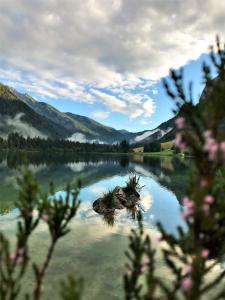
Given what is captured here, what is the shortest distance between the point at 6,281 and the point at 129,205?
35992 mm

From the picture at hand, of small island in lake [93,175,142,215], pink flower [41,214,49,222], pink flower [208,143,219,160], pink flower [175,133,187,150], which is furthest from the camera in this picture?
small island in lake [93,175,142,215]

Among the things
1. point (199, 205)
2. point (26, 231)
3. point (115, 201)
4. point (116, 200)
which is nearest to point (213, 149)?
point (199, 205)

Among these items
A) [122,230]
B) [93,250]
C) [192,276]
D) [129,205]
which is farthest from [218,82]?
[129,205]

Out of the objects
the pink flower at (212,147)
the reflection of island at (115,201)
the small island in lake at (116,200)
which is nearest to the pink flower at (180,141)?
the pink flower at (212,147)

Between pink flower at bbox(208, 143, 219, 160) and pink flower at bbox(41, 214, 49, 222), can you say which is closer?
pink flower at bbox(208, 143, 219, 160)

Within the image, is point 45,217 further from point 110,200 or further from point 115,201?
point 115,201

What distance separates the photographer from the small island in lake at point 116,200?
37791mm

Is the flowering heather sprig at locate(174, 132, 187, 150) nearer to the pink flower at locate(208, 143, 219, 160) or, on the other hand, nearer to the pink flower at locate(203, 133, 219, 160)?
the pink flower at locate(203, 133, 219, 160)

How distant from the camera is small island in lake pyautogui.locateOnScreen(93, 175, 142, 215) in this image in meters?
37.8

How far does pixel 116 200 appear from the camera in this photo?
40375 millimetres

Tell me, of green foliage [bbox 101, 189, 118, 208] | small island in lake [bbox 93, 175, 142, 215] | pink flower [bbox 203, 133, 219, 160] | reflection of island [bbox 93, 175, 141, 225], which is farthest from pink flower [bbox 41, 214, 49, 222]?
green foliage [bbox 101, 189, 118, 208]

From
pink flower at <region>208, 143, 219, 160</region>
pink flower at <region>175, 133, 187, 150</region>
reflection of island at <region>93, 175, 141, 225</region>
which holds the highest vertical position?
pink flower at <region>175, 133, 187, 150</region>

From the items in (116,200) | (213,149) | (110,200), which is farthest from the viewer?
(116,200)

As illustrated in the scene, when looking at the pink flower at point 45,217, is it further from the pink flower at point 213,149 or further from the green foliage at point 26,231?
the pink flower at point 213,149
